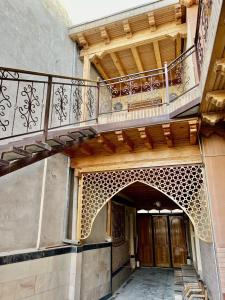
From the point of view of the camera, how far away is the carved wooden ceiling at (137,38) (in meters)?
4.88

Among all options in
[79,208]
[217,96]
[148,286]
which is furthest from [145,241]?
[217,96]

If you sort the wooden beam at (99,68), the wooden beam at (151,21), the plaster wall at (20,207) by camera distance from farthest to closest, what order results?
1. the wooden beam at (99,68)
2. the wooden beam at (151,21)
3. the plaster wall at (20,207)

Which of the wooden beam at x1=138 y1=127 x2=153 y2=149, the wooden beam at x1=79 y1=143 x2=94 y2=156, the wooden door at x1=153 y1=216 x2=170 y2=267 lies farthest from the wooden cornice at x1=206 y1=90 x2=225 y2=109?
the wooden door at x1=153 y1=216 x2=170 y2=267

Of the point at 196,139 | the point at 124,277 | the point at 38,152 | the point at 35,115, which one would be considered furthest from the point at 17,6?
the point at 124,277

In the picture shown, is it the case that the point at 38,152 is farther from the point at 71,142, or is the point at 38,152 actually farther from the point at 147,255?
the point at 147,255

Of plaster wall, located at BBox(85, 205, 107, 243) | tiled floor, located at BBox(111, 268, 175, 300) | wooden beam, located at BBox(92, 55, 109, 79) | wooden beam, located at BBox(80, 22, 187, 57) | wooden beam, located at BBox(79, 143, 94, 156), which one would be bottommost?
tiled floor, located at BBox(111, 268, 175, 300)

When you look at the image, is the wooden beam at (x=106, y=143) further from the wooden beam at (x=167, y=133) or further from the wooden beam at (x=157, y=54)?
the wooden beam at (x=157, y=54)

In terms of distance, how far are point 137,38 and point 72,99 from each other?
2.01 metres

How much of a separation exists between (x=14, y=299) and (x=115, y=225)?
4359mm

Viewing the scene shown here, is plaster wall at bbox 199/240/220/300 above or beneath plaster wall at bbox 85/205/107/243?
beneath

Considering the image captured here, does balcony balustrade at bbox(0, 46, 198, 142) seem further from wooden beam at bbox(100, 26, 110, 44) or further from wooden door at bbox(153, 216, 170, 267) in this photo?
wooden door at bbox(153, 216, 170, 267)

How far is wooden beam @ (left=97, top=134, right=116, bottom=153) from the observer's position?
388cm

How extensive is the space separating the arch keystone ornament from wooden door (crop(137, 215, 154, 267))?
649cm

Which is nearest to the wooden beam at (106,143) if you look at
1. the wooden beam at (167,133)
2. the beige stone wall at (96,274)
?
the wooden beam at (167,133)
